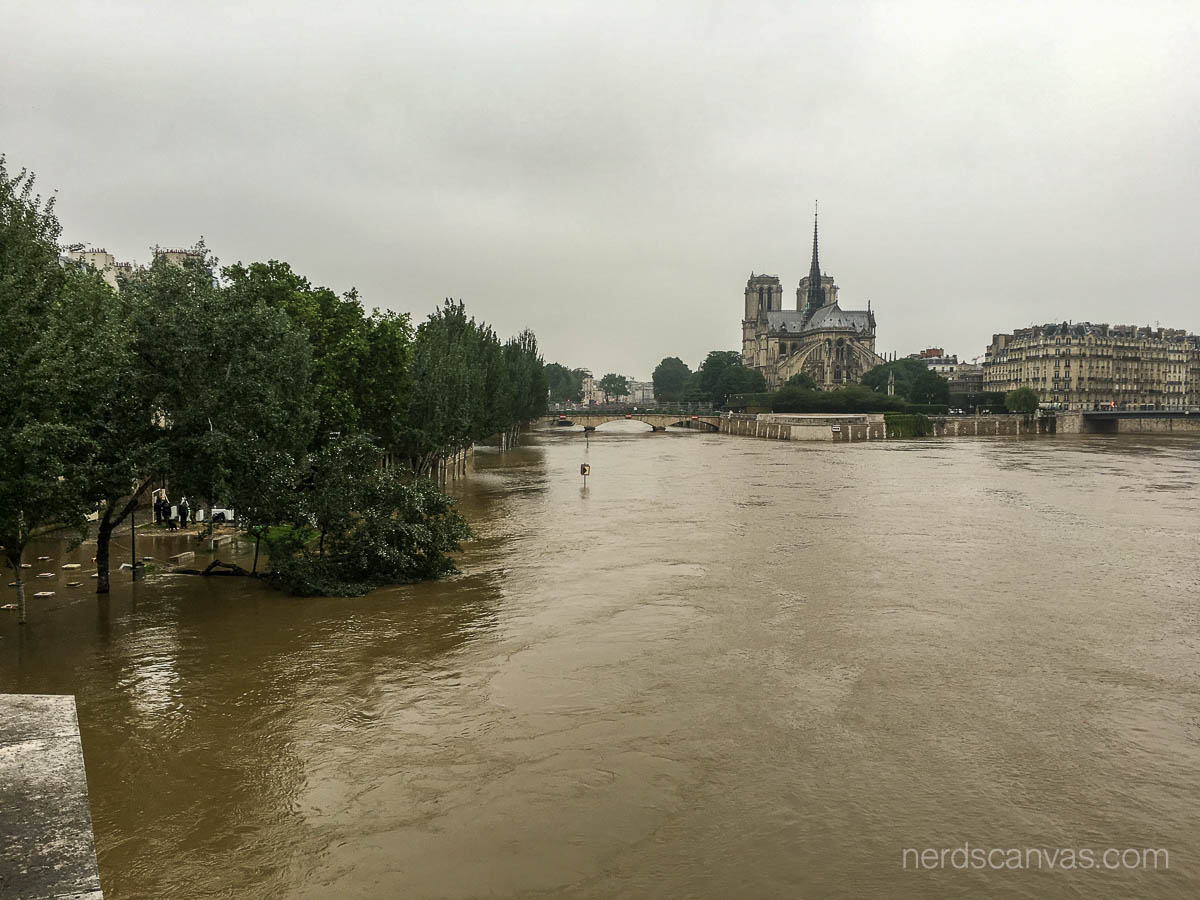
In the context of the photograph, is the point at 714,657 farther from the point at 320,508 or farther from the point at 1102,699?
the point at 320,508

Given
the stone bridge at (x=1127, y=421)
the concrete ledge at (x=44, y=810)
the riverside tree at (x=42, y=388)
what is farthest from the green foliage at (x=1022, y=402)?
the concrete ledge at (x=44, y=810)

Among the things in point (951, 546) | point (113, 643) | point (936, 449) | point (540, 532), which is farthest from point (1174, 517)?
point (936, 449)

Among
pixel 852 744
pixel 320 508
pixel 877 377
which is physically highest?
pixel 877 377

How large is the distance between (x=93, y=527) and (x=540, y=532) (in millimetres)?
15471

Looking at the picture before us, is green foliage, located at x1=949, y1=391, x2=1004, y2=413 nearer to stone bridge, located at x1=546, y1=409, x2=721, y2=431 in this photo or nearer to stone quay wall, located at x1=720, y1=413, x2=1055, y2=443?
stone quay wall, located at x1=720, y1=413, x2=1055, y2=443

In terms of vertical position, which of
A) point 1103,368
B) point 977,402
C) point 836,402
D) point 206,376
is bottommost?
point 206,376

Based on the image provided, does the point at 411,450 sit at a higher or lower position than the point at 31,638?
higher

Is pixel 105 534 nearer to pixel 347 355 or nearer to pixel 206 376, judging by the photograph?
pixel 206 376

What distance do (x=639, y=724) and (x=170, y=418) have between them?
13.6 meters

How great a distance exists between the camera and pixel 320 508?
2397cm

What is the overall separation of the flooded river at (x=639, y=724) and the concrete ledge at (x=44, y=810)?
2.29 metres

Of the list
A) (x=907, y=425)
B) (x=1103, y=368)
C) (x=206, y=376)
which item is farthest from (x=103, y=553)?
(x=1103, y=368)

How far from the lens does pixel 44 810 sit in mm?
7004

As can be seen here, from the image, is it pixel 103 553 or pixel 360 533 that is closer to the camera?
pixel 103 553
